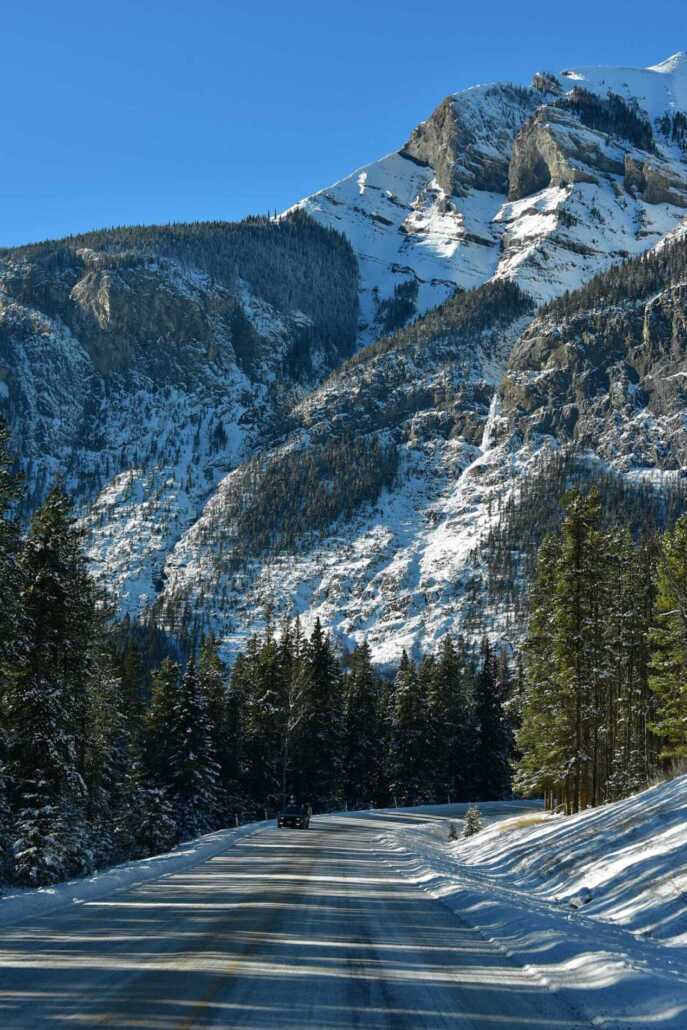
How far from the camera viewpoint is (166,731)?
5091cm

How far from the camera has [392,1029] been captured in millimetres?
7301

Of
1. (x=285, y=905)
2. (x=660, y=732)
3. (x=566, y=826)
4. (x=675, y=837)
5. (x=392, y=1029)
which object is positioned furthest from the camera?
(x=660, y=732)

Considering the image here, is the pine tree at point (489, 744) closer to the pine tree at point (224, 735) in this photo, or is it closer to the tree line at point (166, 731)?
the tree line at point (166, 731)

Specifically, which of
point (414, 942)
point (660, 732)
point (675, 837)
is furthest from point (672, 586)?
point (414, 942)

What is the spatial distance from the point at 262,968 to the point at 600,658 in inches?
1262

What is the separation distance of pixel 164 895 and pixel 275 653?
54.4m

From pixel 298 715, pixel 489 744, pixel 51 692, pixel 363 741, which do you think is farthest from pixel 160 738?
pixel 489 744

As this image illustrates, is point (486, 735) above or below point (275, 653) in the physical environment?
below

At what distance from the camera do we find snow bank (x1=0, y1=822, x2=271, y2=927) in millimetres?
13766

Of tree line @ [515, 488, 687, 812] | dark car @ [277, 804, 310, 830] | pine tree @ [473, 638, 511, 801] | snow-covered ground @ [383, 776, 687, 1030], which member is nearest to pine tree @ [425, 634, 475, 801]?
pine tree @ [473, 638, 511, 801]

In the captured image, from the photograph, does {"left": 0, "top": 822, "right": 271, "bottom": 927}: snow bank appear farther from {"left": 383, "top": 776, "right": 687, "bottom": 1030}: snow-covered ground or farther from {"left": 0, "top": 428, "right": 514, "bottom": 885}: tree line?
{"left": 383, "top": 776, "right": 687, "bottom": 1030}: snow-covered ground

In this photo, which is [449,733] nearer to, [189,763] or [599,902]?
[189,763]

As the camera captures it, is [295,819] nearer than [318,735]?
Yes

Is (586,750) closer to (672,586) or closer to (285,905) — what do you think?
(672,586)
